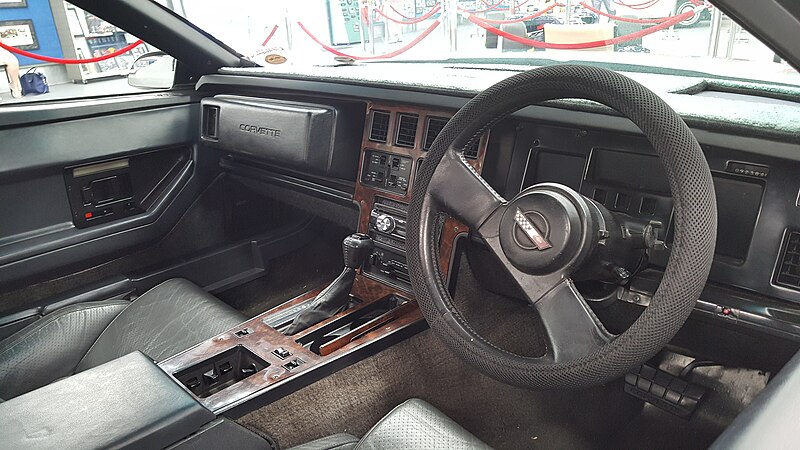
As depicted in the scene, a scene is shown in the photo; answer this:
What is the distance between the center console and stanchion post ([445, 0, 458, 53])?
3380 mm

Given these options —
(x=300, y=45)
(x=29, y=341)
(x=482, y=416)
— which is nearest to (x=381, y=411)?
(x=482, y=416)

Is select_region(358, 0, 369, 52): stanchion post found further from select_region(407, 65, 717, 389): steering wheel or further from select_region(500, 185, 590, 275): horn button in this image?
select_region(500, 185, 590, 275): horn button

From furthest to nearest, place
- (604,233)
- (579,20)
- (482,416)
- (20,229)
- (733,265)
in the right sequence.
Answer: (579,20) < (20,229) < (482,416) < (733,265) < (604,233)

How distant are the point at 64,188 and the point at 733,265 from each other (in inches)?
70.1

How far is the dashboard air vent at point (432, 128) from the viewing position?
1659 millimetres

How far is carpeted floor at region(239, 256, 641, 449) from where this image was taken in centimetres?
166

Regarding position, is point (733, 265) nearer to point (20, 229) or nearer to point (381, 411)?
point (381, 411)

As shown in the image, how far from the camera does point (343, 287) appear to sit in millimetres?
1763

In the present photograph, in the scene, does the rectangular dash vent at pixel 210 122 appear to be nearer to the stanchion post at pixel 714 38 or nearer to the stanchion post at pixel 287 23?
the stanchion post at pixel 714 38

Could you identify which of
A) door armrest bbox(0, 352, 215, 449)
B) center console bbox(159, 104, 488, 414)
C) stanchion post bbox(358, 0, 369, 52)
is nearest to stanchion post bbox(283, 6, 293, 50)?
stanchion post bbox(358, 0, 369, 52)

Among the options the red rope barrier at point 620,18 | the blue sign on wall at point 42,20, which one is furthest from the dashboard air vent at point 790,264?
the blue sign on wall at point 42,20

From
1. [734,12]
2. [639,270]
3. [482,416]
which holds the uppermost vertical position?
[734,12]

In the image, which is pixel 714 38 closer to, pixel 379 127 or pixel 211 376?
pixel 379 127

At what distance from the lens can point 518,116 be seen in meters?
1.46
